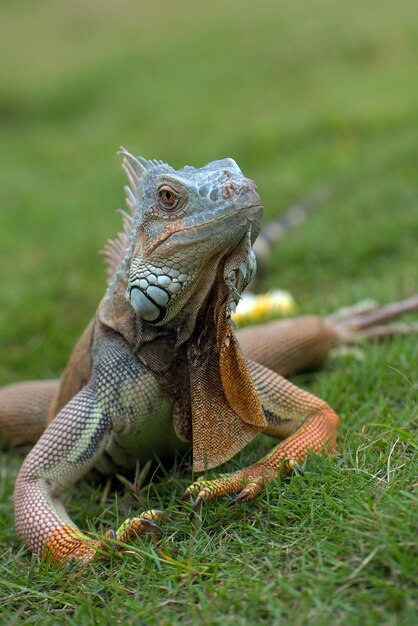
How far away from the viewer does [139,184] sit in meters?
3.44

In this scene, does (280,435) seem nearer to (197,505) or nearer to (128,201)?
(197,505)

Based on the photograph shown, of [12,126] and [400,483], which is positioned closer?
[400,483]

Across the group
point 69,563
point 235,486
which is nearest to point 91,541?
point 69,563

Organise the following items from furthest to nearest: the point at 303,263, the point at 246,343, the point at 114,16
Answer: the point at 114,16, the point at 303,263, the point at 246,343

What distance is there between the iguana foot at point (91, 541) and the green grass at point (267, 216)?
0.06 m

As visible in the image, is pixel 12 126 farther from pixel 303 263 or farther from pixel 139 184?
pixel 139 184

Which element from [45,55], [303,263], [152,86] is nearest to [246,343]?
[303,263]

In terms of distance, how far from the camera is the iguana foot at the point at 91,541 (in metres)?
2.91

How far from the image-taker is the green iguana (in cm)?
297

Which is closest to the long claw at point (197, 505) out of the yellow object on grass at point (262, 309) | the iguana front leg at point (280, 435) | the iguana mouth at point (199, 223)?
the iguana front leg at point (280, 435)

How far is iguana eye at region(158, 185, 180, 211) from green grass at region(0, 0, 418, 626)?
114cm

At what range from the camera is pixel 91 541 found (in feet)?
10.0

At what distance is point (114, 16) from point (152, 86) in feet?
17.2

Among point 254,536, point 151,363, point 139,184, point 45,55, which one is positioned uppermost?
point 45,55
